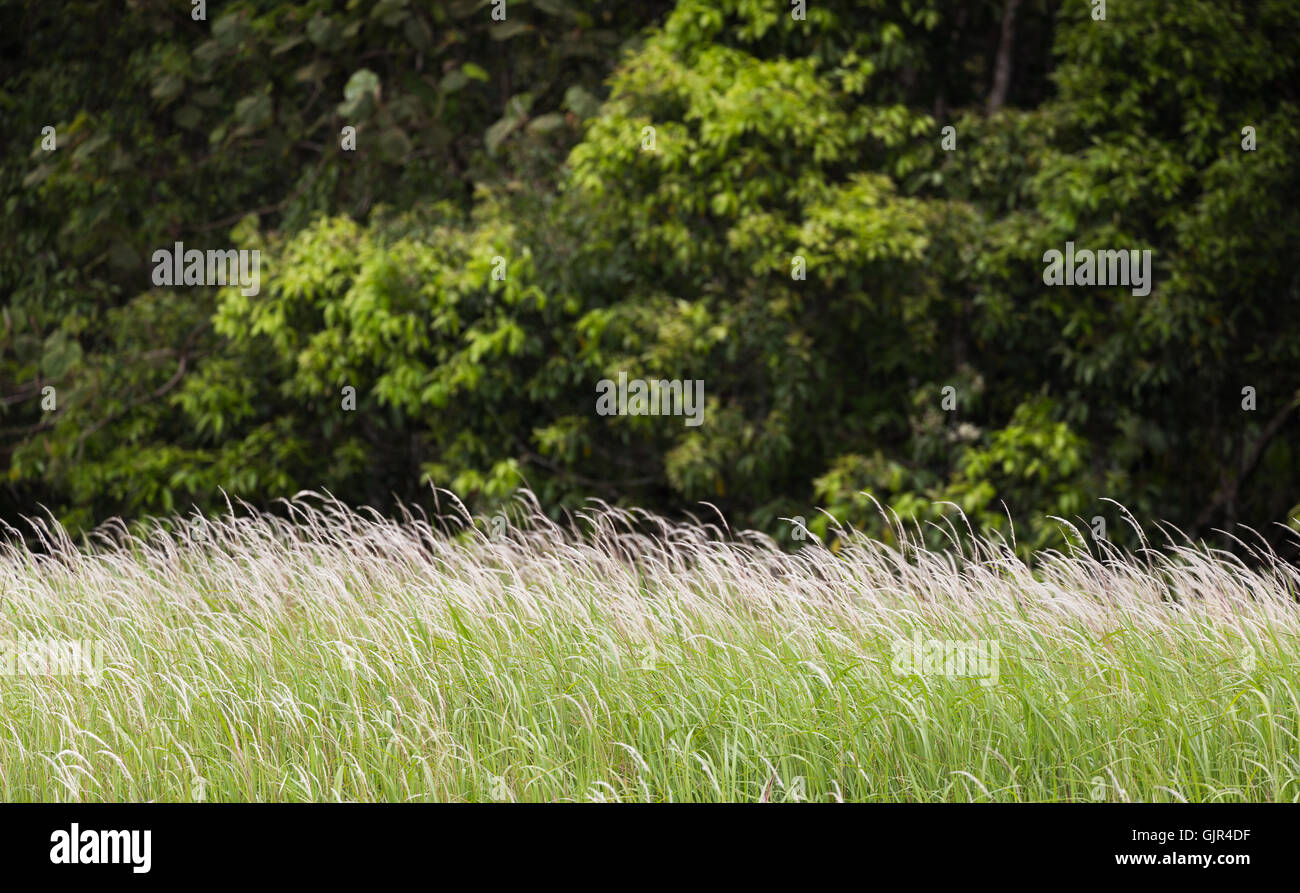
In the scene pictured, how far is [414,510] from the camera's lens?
12.1 m

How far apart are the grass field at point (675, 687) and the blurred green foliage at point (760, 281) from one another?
3.67m

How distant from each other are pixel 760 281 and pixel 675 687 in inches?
210

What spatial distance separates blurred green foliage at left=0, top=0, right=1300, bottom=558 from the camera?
30.0 feet

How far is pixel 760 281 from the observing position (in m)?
9.65

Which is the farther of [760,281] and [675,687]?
[760,281]

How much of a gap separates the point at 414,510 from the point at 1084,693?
8.29 meters

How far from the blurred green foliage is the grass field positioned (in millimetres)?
3666

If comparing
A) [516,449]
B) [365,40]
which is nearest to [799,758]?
[516,449]

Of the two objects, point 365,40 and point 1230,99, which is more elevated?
point 365,40

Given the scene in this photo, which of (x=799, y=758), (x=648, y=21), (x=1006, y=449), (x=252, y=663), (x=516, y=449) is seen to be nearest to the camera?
(x=799, y=758)

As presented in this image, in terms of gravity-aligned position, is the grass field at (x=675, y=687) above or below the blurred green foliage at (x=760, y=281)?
below

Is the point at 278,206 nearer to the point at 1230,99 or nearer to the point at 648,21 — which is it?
the point at 648,21

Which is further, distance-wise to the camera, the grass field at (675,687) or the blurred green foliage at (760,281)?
the blurred green foliage at (760,281)

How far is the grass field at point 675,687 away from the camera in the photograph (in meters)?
4.27
